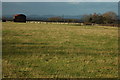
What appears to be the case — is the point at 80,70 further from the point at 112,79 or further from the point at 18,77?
the point at 18,77

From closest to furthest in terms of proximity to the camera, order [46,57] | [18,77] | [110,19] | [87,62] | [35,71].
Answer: [18,77]
[35,71]
[87,62]
[46,57]
[110,19]

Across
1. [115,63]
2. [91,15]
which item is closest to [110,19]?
[91,15]

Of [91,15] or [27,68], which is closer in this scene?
[27,68]

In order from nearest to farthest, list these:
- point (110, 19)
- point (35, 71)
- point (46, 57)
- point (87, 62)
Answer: point (35, 71) < point (87, 62) < point (46, 57) < point (110, 19)

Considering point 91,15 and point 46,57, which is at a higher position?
point 91,15

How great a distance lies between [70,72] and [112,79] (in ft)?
5.38

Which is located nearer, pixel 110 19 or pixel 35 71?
pixel 35 71

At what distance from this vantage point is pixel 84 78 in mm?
7430

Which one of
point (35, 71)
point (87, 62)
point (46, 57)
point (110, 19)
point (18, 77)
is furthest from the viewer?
point (110, 19)

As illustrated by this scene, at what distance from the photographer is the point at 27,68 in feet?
28.2

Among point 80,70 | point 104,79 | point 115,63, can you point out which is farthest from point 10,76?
point 115,63

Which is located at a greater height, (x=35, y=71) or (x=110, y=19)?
(x=110, y=19)

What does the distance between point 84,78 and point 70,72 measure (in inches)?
35.4

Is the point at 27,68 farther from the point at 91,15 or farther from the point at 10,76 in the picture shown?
the point at 91,15
